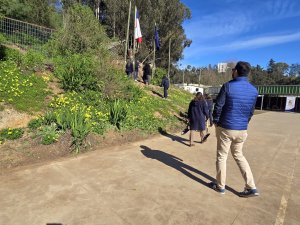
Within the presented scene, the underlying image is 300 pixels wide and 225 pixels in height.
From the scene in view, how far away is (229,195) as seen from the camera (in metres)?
4.06

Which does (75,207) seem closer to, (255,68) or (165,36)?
(165,36)

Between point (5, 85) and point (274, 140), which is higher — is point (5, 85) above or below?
above

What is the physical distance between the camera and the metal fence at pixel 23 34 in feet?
43.6

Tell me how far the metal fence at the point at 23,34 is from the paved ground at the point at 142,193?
415 inches

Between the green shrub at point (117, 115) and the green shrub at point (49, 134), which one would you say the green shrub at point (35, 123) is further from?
the green shrub at point (117, 115)

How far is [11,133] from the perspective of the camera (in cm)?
572

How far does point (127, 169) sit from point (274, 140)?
6103mm

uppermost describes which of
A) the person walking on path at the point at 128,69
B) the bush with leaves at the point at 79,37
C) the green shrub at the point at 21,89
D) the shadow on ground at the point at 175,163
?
the bush with leaves at the point at 79,37

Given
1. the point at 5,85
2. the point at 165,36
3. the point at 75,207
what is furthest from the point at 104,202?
the point at 165,36

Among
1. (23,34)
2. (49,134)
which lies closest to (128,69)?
(23,34)

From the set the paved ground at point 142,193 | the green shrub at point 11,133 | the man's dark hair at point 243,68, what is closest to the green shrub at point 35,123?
the green shrub at point 11,133

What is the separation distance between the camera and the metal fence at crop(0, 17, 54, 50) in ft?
43.6

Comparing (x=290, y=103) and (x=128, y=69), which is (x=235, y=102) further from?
(x=290, y=103)

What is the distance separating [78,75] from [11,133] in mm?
3922
